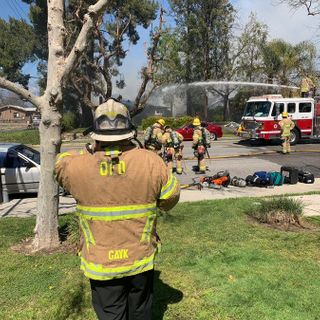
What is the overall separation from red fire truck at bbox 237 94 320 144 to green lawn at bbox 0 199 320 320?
1578 centimetres

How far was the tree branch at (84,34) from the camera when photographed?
18.7 feet

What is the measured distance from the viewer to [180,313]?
4.01 meters

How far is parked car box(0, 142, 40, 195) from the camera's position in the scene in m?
10.9

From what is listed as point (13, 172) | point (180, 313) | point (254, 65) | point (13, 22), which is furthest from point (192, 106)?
point (180, 313)

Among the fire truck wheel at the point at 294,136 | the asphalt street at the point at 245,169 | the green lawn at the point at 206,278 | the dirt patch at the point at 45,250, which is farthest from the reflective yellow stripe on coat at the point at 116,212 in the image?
the fire truck wheel at the point at 294,136

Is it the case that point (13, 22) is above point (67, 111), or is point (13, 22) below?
above

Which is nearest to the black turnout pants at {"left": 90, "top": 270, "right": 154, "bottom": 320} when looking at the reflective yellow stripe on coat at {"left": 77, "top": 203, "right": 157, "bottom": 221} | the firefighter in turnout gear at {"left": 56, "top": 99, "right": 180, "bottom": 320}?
the firefighter in turnout gear at {"left": 56, "top": 99, "right": 180, "bottom": 320}

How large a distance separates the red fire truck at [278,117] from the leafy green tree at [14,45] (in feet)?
83.3

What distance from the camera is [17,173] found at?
36.0 feet

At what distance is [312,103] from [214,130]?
7.49 meters

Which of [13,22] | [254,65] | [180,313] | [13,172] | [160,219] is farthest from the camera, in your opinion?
[254,65]

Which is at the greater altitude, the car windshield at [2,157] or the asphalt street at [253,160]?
the car windshield at [2,157]

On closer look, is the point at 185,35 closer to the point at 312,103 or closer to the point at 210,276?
the point at 312,103

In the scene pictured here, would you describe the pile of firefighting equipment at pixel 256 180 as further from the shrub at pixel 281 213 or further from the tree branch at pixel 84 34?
the tree branch at pixel 84 34
